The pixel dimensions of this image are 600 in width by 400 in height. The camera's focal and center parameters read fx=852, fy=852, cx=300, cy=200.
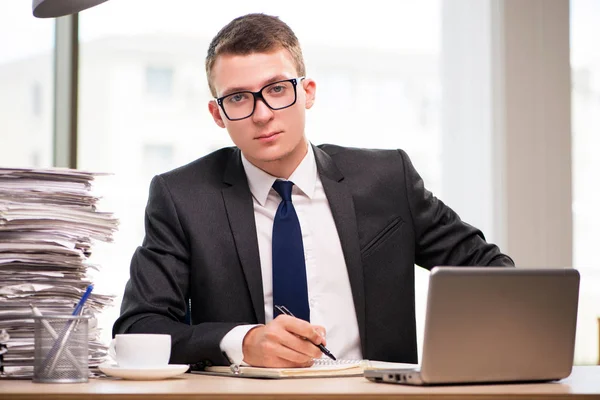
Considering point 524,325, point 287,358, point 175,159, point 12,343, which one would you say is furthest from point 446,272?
point 175,159

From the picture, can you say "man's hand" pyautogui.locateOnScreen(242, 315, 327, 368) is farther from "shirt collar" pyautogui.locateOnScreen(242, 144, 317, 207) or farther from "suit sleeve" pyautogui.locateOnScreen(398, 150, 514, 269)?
"suit sleeve" pyautogui.locateOnScreen(398, 150, 514, 269)

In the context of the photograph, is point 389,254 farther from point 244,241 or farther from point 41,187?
point 41,187

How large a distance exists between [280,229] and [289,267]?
0.31 feet

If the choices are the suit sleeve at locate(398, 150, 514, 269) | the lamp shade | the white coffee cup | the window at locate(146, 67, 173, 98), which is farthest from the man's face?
the window at locate(146, 67, 173, 98)

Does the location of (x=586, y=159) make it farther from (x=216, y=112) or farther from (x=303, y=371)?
(x=303, y=371)

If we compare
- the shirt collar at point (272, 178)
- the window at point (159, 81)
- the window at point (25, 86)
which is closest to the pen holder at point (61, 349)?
the shirt collar at point (272, 178)

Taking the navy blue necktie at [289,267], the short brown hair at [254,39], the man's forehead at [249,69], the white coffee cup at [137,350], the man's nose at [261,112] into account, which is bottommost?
the white coffee cup at [137,350]

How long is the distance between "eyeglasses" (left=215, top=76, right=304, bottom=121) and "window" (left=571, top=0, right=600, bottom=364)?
201cm

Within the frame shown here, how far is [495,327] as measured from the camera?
4.19ft

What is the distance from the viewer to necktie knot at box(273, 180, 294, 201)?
2.08m

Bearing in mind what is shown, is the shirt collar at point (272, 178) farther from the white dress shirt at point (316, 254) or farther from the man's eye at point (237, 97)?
the man's eye at point (237, 97)

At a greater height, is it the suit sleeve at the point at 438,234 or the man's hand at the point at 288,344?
the suit sleeve at the point at 438,234

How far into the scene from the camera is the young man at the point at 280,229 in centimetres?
202

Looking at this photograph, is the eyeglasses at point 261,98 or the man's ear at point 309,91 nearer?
the eyeglasses at point 261,98
